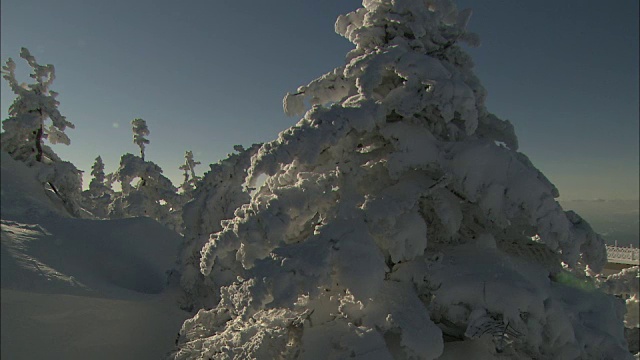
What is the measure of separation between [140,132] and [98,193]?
21.1 ft

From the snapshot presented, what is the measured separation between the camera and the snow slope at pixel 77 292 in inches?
183

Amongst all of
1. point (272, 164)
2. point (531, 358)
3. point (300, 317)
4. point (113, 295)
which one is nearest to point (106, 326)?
point (113, 295)

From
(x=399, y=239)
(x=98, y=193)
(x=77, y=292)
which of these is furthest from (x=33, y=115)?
(x=399, y=239)

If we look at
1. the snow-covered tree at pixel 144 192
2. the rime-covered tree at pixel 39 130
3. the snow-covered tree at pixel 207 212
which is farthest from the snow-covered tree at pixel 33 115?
the snow-covered tree at pixel 207 212

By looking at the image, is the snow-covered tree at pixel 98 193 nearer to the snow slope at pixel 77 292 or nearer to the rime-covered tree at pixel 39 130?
the rime-covered tree at pixel 39 130

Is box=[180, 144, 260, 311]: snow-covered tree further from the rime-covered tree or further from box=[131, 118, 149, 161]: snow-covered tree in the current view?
box=[131, 118, 149, 161]: snow-covered tree

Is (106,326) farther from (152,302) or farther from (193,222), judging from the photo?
(193,222)

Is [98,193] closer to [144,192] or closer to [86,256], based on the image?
[144,192]

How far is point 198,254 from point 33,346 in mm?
2582

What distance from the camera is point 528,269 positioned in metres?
4.45

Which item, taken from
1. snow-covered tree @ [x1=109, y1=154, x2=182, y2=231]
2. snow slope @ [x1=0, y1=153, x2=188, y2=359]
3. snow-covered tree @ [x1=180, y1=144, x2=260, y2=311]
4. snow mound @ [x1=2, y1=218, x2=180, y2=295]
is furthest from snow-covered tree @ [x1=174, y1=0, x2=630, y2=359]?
snow-covered tree @ [x1=109, y1=154, x2=182, y2=231]

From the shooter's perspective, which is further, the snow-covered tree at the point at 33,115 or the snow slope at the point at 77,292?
the snow-covered tree at the point at 33,115

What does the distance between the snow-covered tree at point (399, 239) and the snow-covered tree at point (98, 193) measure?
19213mm

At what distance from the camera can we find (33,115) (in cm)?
1491
